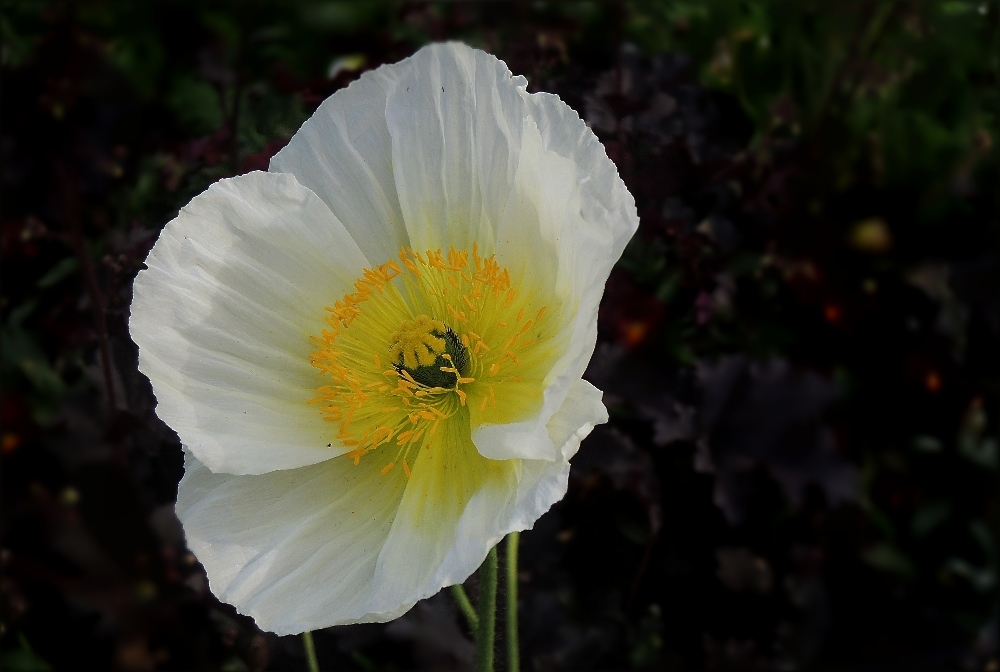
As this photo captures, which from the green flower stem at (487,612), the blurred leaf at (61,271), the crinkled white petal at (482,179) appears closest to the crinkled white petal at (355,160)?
the crinkled white petal at (482,179)

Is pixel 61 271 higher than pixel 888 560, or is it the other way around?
pixel 61 271

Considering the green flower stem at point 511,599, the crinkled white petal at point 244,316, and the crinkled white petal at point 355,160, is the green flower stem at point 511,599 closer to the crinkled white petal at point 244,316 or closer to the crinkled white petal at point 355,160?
A: the crinkled white petal at point 244,316

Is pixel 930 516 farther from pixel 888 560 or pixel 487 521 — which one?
pixel 487 521

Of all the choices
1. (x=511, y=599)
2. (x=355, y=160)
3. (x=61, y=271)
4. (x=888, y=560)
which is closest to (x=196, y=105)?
(x=61, y=271)

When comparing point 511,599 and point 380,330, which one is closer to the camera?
point 511,599

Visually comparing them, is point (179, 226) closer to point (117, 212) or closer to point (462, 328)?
point (462, 328)

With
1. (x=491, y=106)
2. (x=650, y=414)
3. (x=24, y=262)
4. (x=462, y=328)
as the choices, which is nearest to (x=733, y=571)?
(x=650, y=414)

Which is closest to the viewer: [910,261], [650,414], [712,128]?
[650,414]
